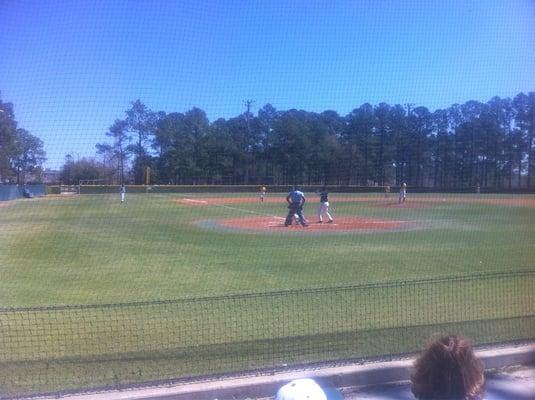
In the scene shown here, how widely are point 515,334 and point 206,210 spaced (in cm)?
2005

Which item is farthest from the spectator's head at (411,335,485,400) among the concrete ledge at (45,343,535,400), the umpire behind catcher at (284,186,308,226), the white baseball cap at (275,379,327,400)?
the umpire behind catcher at (284,186,308,226)

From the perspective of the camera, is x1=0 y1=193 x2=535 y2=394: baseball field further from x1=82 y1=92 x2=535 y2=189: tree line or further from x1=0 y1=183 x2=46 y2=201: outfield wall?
x1=0 y1=183 x2=46 y2=201: outfield wall

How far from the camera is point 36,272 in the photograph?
9.27 m

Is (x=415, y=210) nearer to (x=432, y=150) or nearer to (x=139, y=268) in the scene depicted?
(x=432, y=150)

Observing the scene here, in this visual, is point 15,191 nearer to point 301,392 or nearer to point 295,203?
point 295,203

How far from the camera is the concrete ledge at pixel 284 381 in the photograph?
371 centimetres

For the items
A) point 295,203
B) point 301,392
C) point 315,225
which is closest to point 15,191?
point 315,225

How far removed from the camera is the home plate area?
16.5 meters

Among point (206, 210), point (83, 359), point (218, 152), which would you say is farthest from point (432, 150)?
point (206, 210)

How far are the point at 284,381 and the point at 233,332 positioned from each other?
1.51 m

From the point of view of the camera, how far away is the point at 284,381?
3973 millimetres

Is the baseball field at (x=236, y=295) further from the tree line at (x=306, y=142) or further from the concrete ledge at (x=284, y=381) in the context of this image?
the tree line at (x=306, y=142)

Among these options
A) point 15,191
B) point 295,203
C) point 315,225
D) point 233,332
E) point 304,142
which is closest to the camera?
point 233,332

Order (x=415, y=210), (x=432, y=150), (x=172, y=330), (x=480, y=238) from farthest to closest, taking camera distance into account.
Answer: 1. (x=415, y=210)
2. (x=480, y=238)
3. (x=432, y=150)
4. (x=172, y=330)
